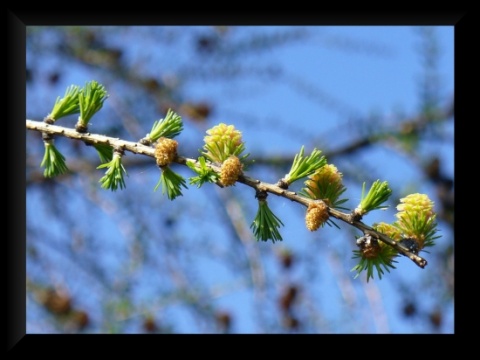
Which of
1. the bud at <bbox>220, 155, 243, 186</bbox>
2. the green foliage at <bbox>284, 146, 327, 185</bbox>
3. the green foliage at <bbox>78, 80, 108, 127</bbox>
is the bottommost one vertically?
the bud at <bbox>220, 155, 243, 186</bbox>

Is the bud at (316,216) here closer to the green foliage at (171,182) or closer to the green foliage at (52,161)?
the green foliage at (171,182)

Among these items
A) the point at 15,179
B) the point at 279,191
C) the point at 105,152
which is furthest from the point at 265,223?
the point at 15,179

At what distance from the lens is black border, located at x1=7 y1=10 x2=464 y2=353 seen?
2.14 feet

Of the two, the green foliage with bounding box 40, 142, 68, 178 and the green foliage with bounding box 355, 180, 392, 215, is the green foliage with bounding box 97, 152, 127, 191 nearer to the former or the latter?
the green foliage with bounding box 40, 142, 68, 178

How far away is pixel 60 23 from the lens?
0.70 metres

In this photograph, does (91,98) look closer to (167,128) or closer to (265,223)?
(167,128)

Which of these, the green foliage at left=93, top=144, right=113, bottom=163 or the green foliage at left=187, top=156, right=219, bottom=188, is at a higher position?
the green foliage at left=93, top=144, right=113, bottom=163

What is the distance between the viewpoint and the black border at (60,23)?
65 centimetres

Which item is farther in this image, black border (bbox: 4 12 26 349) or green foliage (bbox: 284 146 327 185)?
black border (bbox: 4 12 26 349)

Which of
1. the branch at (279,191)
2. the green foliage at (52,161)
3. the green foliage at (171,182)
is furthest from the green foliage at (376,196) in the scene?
the green foliage at (52,161)

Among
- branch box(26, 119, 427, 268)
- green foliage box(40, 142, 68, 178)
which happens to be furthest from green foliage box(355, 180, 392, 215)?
green foliage box(40, 142, 68, 178)
